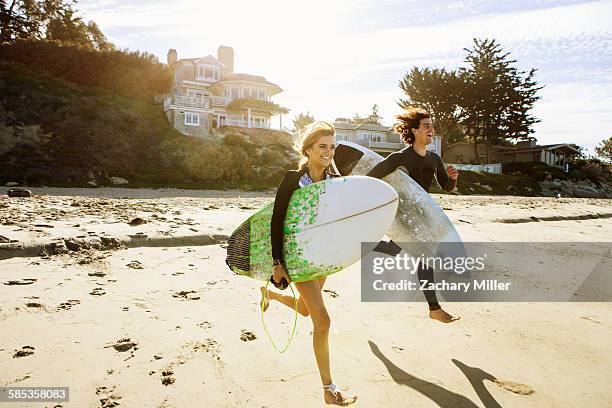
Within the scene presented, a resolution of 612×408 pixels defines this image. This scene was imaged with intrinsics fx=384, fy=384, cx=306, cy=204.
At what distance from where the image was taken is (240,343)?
325 cm

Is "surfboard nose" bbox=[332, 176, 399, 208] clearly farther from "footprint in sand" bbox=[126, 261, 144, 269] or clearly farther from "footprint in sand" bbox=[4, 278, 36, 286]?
"footprint in sand" bbox=[4, 278, 36, 286]

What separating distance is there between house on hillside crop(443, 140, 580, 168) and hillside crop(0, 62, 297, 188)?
2907cm

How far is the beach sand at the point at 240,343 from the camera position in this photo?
261 centimetres

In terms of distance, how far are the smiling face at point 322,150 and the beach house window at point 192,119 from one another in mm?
28076

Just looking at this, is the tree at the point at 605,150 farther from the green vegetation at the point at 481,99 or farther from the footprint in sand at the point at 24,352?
the footprint in sand at the point at 24,352

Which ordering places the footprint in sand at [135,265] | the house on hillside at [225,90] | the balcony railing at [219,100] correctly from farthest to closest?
1. the balcony railing at [219,100]
2. the house on hillside at [225,90]
3. the footprint in sand at [135,265]

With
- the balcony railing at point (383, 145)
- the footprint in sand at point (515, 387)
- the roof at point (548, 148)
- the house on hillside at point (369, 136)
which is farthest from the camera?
the roof at point (548, 148)

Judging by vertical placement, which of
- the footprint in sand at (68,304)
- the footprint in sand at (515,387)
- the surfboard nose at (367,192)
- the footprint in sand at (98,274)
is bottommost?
the footprint in sand at (515,387)

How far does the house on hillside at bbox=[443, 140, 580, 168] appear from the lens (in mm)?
48375

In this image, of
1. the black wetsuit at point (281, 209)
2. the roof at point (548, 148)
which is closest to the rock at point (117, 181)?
the black wetsuit at point (281, 209)

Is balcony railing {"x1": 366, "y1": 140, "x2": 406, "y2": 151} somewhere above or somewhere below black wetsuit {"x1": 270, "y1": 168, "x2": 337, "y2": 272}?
above

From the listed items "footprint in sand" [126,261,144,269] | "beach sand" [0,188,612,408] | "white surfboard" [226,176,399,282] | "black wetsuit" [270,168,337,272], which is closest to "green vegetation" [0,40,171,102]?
"beach sand" [0,188,612,408]

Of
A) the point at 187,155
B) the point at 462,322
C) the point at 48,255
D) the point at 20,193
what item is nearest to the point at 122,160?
the point at 187,155

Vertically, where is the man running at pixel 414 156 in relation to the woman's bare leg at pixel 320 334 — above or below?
above
